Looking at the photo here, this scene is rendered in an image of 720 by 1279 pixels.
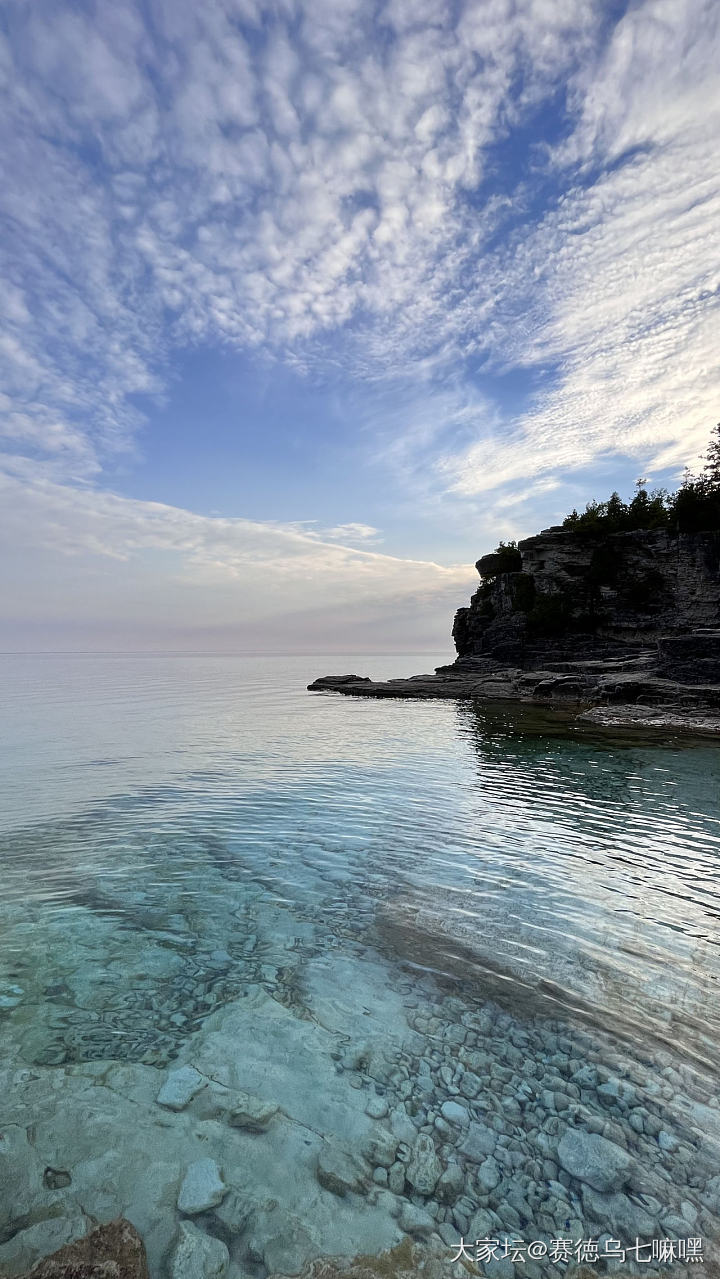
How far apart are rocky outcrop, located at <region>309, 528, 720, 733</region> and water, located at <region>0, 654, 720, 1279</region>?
3584 centimetres

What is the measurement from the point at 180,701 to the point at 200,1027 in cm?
4912

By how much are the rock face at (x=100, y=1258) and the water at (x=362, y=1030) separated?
0.17 meters

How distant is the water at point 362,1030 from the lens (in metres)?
3.80

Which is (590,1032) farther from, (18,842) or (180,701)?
(180,701)

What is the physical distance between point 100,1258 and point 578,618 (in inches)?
2790

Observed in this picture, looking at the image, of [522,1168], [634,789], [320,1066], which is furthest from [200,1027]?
[634,789]

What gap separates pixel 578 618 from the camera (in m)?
67.1

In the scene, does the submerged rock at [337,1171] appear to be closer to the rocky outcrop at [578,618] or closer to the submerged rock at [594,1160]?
the submerged rock at [594,1160]

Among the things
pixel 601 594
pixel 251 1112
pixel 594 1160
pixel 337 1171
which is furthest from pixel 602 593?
pixel 337 1171

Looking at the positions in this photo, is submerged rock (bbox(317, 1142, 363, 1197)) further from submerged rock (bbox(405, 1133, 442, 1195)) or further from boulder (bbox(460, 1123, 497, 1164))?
boulder (bbox(460, 1123, 497, 1164))

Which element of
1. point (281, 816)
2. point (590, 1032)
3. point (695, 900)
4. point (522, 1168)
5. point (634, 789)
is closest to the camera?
point (522, 1168)

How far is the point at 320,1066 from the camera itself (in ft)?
17.5

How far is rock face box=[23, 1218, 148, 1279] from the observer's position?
3162mm

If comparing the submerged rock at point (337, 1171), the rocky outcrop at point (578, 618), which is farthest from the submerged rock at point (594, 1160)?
the rocky outcrop at point (578, 618)
